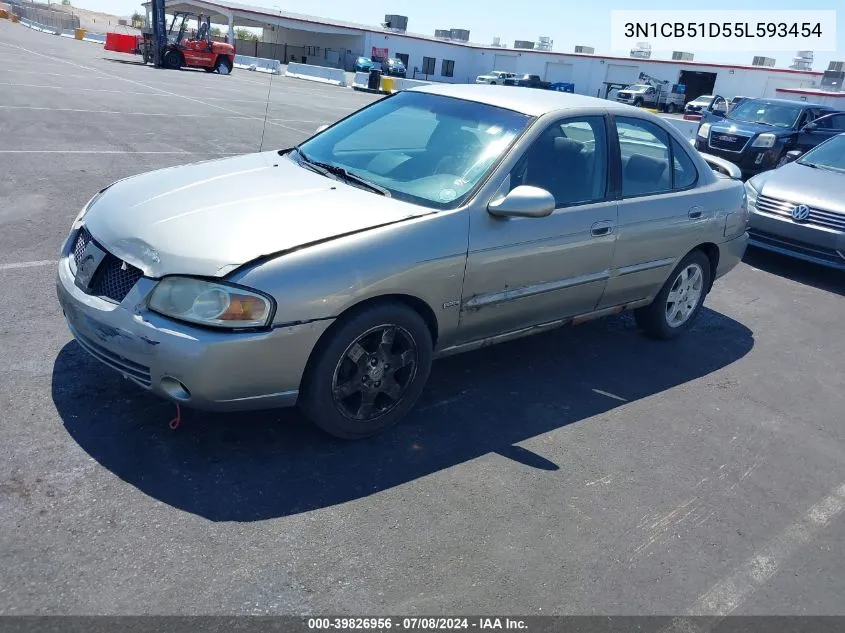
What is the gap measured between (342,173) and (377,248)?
920 mm

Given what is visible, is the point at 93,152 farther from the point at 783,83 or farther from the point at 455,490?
the point at 783,83

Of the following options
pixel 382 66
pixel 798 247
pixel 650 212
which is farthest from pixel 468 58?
pixel 650 212

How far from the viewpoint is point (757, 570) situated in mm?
3111

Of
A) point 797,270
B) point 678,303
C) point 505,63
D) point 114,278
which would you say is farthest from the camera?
point 505,63

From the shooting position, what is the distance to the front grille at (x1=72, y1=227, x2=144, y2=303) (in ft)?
10.7

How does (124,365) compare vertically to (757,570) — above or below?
above

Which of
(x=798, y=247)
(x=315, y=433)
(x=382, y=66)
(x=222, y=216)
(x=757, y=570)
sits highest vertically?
(x=382, y=66)

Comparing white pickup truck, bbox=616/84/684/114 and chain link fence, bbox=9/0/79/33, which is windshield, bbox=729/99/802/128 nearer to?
white pickup truck, bbox=616/84/684/114

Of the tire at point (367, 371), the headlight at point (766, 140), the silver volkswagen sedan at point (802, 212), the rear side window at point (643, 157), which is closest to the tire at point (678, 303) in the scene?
the rear side window at point (643, 157)

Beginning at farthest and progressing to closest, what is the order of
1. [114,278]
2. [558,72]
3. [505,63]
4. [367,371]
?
1. [505,63]
2. [558,72]
3. [367,371]
4. [114,278]

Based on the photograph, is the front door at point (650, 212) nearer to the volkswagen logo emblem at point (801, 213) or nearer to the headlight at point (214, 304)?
the headlight at point (214, 304)

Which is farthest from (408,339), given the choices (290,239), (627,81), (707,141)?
(627,81)

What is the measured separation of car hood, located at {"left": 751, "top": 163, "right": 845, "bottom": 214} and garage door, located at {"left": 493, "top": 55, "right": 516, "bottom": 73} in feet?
176

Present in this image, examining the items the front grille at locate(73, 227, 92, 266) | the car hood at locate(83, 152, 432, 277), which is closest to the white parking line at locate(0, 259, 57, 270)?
the car hood at locate(83, 152, 432, 277)
